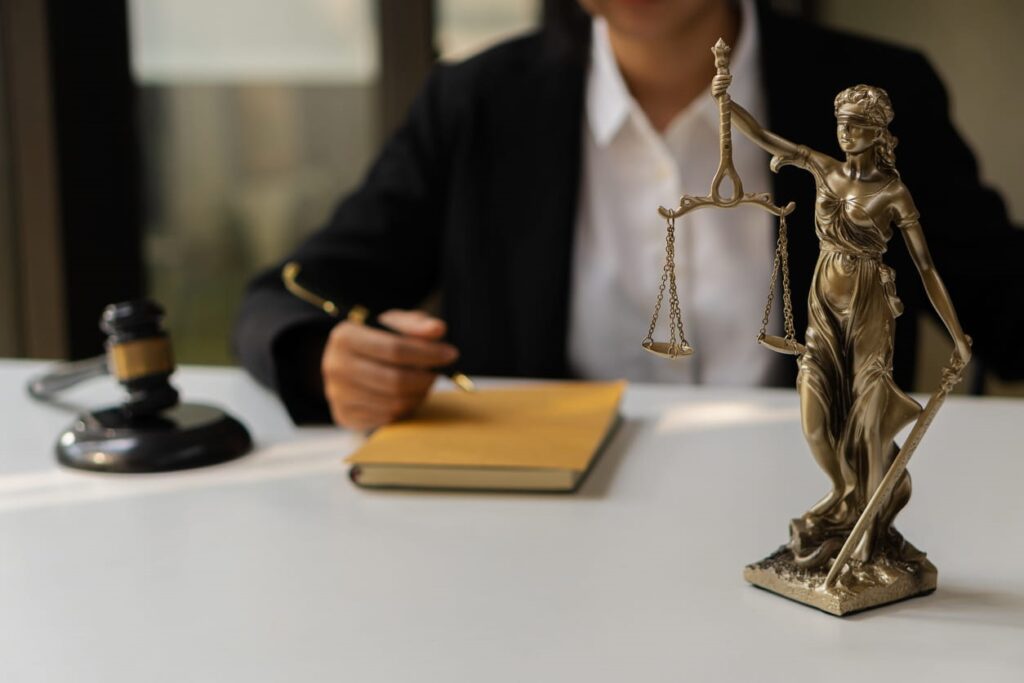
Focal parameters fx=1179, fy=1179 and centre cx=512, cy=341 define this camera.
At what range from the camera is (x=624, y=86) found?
1609 mm

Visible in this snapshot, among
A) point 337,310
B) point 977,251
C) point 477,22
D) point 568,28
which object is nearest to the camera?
point 337,310

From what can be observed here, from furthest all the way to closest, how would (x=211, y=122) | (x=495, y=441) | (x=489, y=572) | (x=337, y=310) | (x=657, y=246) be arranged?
(x=211, y=122)
(x=657, y=246)
(x=337, y=310)
(x=495, y=441)
(x=489, y=572)

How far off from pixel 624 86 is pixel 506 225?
0.26 metres

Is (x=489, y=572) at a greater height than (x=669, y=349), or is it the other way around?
(x=669, y=349)

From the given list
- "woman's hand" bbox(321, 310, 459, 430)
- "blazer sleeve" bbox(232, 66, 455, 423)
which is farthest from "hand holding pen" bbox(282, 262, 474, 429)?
"blazer sleeve" bbox(232, 66, 455, 423)

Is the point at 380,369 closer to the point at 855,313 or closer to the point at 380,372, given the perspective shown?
the point at 380,372

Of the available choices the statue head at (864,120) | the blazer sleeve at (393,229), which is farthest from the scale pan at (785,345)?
the blazer sleeve at (393,229)

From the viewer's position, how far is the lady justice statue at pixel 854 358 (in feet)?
1.93

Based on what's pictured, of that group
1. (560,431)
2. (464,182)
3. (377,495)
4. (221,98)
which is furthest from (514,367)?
(221,98)

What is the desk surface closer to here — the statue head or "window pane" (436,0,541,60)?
the statue head

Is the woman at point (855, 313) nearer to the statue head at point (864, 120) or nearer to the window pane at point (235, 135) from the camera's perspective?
the statue head at point (864, 120)

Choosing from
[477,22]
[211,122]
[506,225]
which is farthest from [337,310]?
[211,122]

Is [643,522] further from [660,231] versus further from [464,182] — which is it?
[464,182]

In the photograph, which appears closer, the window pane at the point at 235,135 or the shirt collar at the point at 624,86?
the shirt collar at the point at 624,86
